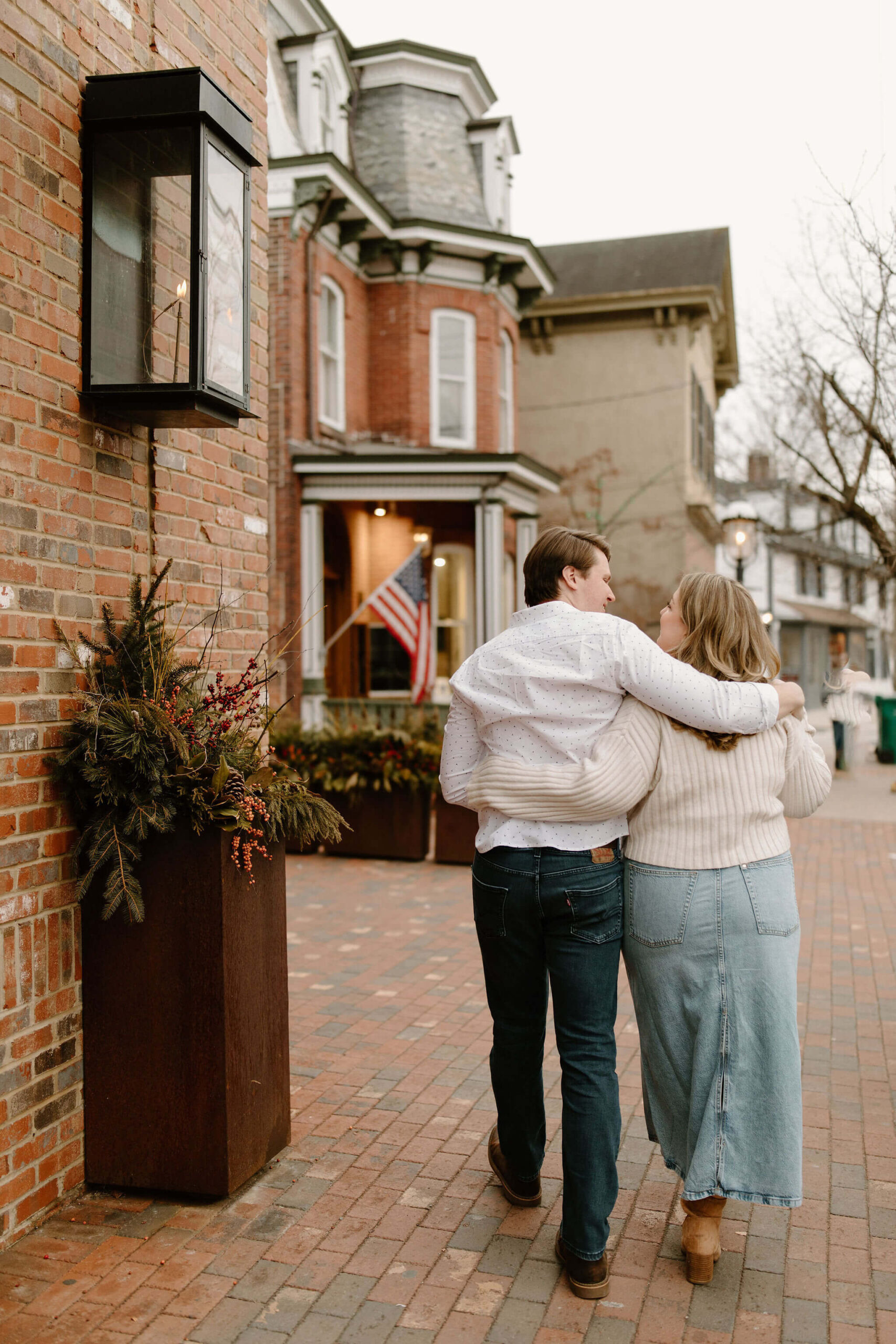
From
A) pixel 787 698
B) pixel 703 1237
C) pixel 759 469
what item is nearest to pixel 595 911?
pixel 787 698

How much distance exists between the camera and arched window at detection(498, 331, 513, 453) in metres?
17.9

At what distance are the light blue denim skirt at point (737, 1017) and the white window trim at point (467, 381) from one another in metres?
14.0

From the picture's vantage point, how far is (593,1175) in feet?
9.43

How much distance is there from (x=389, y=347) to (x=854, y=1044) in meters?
13.3

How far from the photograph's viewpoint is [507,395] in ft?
59.4

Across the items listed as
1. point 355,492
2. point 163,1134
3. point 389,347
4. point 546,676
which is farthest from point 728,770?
point 389,347

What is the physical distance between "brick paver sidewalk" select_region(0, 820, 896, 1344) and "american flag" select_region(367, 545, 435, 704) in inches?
232

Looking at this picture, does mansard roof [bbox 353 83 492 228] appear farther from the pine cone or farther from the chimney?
the pine cone

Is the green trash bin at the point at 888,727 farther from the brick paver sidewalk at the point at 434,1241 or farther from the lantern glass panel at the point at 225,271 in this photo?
the lantern glass panel at the point at 225,271

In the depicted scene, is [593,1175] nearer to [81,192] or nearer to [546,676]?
[546,676]

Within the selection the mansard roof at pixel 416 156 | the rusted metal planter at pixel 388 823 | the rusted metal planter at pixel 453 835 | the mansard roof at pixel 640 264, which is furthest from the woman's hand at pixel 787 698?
the mansard roof at pixel 640 264

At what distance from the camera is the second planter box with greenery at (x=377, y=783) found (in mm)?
8781

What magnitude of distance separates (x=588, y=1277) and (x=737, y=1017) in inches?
30.8

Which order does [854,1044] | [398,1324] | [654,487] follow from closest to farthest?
[398,1324], [854,1044], [654,487]
